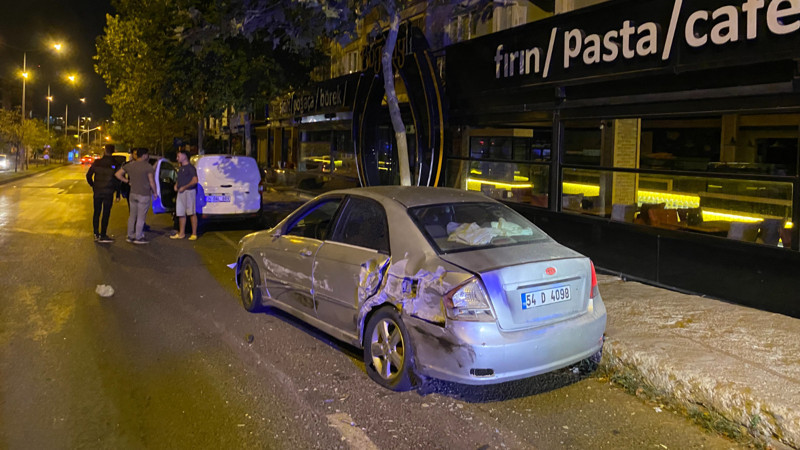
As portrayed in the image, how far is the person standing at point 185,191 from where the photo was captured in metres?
12.3

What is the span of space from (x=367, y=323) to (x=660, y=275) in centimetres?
441

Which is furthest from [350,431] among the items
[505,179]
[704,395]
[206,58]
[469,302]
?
[206,58]

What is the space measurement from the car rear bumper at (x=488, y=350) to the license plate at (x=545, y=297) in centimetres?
17

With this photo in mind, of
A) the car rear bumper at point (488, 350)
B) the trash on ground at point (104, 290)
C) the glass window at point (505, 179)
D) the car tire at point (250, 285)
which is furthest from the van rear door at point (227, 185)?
the car rear bumper at point (488, 350)

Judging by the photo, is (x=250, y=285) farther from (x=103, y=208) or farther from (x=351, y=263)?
(x=103, y=208)

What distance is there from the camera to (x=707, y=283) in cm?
727

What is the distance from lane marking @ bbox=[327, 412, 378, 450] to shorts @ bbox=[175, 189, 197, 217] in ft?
29.7

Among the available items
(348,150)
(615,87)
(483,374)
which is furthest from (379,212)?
(348,150)

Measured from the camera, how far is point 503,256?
4.66 m

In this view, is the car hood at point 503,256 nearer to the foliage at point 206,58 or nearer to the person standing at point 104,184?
the foliage at point 206,58

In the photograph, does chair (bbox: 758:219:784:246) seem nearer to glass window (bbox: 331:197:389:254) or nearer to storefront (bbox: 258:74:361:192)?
glass window (bbox: 331:197:389:254)

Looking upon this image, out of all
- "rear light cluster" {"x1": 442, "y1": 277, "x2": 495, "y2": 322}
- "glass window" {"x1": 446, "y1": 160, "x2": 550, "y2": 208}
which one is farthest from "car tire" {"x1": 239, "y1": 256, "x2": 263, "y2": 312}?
"glass window" {"x1": 446, "y1": 160, "x2": 550, "y2": 208}

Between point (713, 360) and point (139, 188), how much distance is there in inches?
395

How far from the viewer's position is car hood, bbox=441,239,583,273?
4.50 meters
